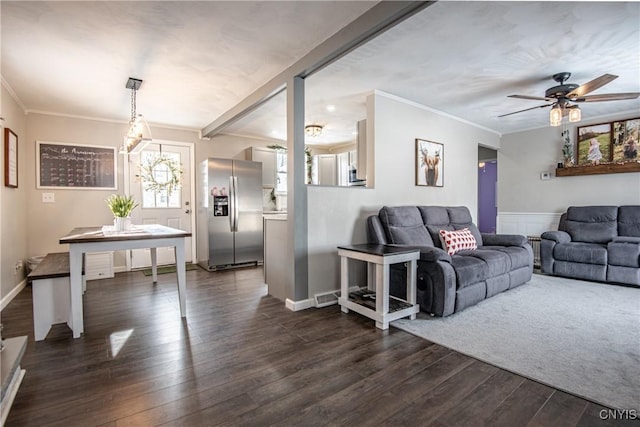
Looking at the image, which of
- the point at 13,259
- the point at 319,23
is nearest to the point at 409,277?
the point at 319,23

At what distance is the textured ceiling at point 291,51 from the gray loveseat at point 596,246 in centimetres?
160

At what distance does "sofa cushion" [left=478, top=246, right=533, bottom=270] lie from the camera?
3609 millimetres

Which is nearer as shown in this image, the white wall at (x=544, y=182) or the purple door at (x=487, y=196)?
the white wall at (x=544, y=182)

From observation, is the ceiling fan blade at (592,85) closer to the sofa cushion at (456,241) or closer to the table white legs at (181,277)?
the sofa cushion at (456,241)

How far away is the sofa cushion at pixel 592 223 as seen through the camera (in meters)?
4.46

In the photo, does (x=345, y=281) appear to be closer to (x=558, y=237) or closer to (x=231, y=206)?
(x=231, y=206)

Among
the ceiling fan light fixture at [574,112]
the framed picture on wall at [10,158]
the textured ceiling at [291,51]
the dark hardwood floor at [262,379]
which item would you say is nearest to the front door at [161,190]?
the textured ceiling at [291,51]

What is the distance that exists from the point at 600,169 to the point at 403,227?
3.76m

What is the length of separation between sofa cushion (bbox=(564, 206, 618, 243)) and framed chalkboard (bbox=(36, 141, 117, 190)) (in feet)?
23.5

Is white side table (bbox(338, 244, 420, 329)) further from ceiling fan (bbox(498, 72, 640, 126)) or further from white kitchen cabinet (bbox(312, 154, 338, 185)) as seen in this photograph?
white kitchen cabinet (bbox(312, 154, 338, 185))

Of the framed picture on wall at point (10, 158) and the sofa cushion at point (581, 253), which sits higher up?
the framed picture on wall at point (10, 158)

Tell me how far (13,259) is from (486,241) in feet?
19.5

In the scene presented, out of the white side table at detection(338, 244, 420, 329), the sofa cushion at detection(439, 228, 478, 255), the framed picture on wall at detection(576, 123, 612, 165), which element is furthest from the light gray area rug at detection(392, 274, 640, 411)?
the framed picture on wall at detection(576, 123, 612, 165)

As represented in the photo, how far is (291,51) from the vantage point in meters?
2.82
